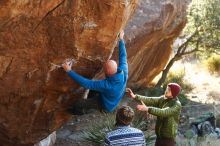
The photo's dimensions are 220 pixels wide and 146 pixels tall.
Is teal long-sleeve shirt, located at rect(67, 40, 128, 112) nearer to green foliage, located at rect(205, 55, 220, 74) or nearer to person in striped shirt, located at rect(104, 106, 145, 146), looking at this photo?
person in striped shirt, located at rect(104, 106, 145, 146)

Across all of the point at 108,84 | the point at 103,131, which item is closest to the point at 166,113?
the point at 108,84

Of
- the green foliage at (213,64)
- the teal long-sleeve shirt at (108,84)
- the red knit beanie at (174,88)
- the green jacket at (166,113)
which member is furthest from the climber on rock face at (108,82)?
the green foliage at (213,64)

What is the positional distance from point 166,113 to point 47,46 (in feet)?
6.74

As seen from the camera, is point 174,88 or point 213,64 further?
point 213,64

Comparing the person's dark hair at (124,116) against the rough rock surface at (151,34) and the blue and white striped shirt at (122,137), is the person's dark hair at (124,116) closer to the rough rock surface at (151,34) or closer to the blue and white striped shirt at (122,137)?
the blue and white striped shirt at (122,137)

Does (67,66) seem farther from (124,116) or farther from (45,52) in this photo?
(124,116)

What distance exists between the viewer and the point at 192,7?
21.7 m

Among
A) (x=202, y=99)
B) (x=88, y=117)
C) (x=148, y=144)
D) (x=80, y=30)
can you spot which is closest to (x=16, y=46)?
(x=80, y=30)

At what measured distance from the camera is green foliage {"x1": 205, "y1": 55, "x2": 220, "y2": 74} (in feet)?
84.8

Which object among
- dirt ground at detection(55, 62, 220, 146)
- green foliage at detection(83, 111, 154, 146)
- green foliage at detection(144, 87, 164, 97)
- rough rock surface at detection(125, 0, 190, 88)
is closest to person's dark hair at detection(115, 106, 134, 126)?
green foliage at detection(83, 111, 154, 146)

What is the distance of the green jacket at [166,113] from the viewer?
7561mm

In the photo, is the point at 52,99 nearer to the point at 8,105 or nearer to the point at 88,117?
the point at 8,105

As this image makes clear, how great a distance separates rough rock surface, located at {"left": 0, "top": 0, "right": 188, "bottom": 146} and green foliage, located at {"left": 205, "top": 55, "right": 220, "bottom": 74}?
18054mm

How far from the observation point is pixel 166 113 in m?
7.53
